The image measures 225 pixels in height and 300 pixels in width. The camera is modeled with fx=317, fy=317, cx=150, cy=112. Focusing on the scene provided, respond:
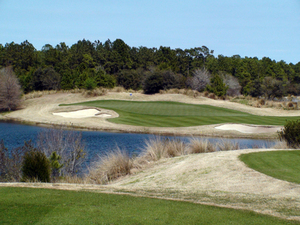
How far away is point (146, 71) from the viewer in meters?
70.9

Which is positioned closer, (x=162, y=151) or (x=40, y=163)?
(x=40, y=163)

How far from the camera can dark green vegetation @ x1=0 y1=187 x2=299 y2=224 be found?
14.9 ft

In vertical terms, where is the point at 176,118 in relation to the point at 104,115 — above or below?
above

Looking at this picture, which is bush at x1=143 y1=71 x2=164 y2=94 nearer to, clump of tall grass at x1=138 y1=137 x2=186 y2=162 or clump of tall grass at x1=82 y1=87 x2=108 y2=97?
clump of tall grass at x1=82 y1=87 x2=108 y2=97

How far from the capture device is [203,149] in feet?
43.2

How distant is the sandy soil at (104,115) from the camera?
23.7 meters

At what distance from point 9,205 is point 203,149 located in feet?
30.5

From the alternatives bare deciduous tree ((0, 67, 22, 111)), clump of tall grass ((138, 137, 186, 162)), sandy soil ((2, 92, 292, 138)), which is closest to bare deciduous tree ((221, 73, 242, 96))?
sandy soil ((2, 92, 292, 138))

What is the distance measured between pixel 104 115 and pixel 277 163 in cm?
2398

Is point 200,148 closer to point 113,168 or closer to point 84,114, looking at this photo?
point 113,168

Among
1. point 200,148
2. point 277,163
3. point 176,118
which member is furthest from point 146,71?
point 277,163

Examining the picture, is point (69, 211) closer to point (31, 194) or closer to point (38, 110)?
point (31, 194)

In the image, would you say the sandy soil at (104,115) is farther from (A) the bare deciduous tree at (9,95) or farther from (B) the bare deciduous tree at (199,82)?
(B) the bare deciduous tree at (199,82)

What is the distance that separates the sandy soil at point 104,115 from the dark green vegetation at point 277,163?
42.3 feet
